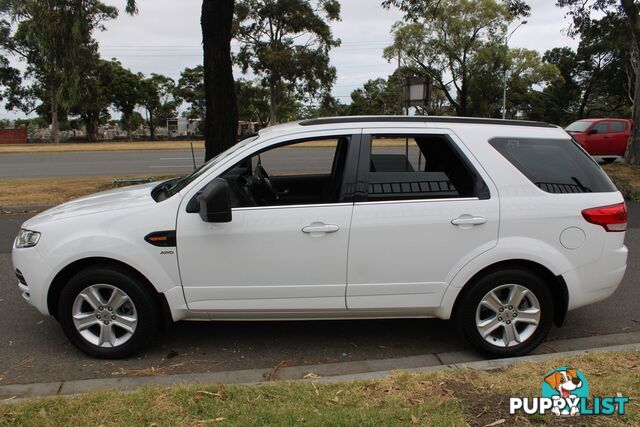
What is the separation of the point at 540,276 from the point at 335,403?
1.89 m

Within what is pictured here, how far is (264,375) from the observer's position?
3.64 meters

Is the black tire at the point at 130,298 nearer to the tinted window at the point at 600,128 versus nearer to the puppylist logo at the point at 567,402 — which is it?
the puppylist logo at the point at 567,402

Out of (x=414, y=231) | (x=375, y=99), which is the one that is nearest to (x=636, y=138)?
(x=414, y=231)

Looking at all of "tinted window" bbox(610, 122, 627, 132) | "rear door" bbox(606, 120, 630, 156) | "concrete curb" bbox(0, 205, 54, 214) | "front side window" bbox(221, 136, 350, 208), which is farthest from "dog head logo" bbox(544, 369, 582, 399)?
"tinted window" bbox(610, 122, 627, 132)

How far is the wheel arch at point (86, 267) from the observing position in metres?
3.75

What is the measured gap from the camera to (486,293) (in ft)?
12.4

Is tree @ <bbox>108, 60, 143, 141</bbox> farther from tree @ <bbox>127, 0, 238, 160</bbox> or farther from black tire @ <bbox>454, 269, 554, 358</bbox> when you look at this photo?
black tire @ <bbox>454, 269, 554, 358</bbox>

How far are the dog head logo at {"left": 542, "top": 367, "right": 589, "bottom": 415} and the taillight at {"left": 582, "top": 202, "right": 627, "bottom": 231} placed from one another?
113 centimetres

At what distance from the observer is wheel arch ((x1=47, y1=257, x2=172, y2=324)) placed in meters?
3.75

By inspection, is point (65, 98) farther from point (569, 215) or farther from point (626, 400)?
point (626, 400)

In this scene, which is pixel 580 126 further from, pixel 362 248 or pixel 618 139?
pixel 362 248

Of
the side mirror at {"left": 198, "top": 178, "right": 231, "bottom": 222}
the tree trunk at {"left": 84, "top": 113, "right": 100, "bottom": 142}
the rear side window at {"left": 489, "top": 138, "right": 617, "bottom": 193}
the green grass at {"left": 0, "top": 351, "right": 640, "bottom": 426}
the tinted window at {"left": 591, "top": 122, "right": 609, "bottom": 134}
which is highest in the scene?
the tree trunk at {"left": 84, "top": 113, "right": 100, "bottom": 142}

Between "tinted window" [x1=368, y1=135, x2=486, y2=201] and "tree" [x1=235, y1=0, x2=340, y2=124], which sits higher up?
"tree" [x1=235, y1=0, x2=340, y2=124]

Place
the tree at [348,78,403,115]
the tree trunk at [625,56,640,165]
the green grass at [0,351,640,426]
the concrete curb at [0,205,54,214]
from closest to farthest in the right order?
the green grass at [0,351,640,426] < the concrete curb at [0,205,54,214] < the tree trunk at [625,56,640,165] < the tree at [348,78,403,115]
